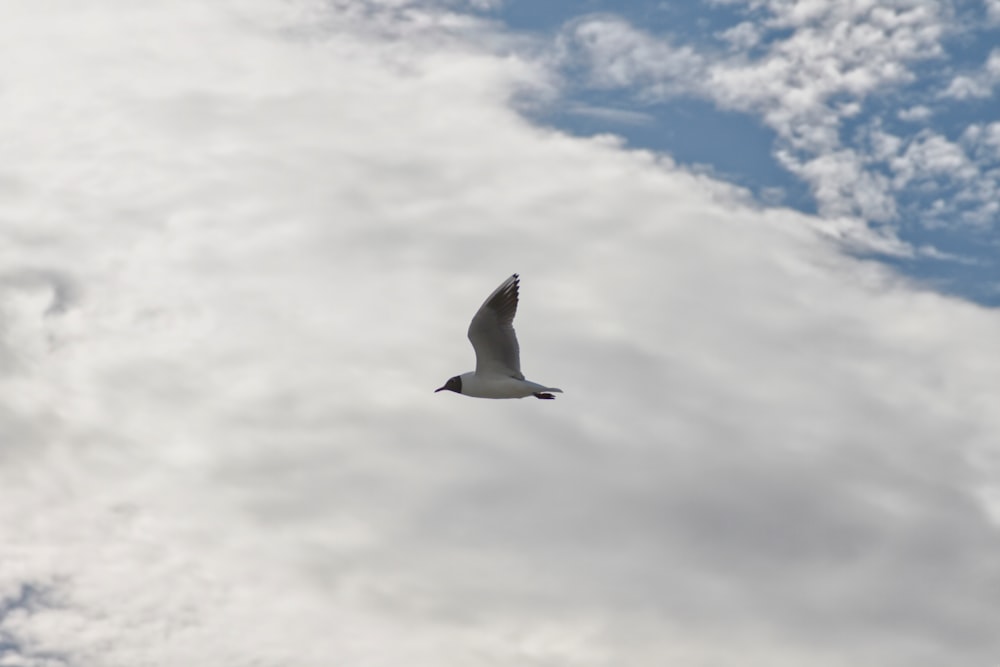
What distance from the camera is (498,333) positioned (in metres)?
54.6

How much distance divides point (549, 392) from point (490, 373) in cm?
283

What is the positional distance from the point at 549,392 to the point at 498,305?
390 cm

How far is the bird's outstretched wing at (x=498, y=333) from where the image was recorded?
5453 centimetres

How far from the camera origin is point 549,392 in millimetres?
53406

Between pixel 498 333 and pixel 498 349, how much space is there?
0.68m

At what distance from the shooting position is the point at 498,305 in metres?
54.8

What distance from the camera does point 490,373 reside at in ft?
181

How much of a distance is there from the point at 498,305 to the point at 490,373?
2.57 meters

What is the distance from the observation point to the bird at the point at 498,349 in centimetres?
5450

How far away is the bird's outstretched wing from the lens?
54531 millimetres

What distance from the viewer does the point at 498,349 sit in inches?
2163

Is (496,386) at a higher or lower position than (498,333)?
lower

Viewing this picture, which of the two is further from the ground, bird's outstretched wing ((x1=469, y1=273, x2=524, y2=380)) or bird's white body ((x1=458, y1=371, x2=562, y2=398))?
bird's outstretched wing ((x1=469, y1=273, x2=524, y2=380))

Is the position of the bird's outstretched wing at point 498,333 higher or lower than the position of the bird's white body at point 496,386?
higher
